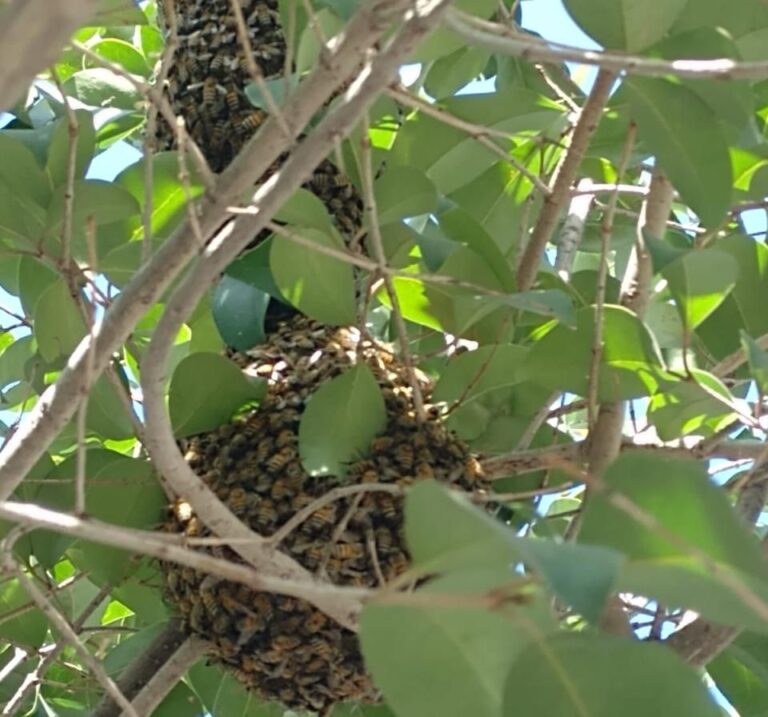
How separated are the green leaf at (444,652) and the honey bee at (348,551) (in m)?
0.47

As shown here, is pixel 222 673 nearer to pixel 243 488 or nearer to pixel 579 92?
pixel 243 488

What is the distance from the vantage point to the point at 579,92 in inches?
65.6

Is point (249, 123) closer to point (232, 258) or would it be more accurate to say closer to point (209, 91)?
point (209, 91)

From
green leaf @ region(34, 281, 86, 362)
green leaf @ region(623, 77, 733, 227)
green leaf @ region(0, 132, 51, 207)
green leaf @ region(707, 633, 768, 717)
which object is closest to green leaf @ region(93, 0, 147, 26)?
green leaf @ region(0, 132, 51, 207)

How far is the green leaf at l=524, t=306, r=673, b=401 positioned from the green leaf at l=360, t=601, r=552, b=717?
475mm

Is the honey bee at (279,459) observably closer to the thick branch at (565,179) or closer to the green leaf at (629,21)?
the thick branch at (565,179)

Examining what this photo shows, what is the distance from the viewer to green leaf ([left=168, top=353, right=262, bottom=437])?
49.8 inches

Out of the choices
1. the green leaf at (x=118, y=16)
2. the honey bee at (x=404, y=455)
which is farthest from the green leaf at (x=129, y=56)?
the honey bee at (x=404, y=455)

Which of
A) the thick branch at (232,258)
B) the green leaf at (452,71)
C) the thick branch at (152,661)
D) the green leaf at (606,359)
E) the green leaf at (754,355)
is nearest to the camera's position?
the thick branch at (232,258)

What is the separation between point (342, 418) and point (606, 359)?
25 centimetres

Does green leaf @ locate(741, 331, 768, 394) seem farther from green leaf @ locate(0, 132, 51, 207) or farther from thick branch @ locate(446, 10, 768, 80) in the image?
green leaf @ locate(0, 132, 51, 207)

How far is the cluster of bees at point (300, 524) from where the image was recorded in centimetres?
121

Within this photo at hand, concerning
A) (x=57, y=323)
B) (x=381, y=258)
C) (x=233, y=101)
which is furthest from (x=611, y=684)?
(x=233, y=101)

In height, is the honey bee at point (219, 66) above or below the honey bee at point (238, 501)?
above
